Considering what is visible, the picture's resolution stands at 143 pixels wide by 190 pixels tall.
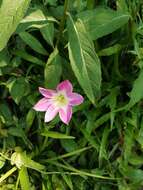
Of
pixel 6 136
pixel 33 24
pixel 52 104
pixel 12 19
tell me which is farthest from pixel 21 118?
pixel 12 19

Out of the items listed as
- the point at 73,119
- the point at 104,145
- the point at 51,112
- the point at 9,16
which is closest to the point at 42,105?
the point at 51,112

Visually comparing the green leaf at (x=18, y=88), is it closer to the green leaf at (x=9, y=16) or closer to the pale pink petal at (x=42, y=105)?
the pale pink petal at (x=42, y=105)

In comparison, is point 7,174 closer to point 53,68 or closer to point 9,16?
point 53,68

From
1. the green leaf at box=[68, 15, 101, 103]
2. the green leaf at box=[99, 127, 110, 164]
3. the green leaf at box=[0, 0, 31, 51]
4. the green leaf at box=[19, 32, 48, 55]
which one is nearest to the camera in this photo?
the green leaf at box=[0, 0, 31, 51]

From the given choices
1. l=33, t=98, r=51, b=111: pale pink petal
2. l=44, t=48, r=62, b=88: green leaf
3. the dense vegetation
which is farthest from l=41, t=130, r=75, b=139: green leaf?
l=44, t=48, r=62, b=88: green leaf

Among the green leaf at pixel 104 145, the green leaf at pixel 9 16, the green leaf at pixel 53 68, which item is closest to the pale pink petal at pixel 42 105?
the green leaf at pixel 53 68

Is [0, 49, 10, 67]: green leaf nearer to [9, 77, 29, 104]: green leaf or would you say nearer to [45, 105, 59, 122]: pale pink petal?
[9, 77, 29, 104]: green leaf
